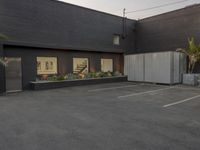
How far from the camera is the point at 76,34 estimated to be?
43.2 feet

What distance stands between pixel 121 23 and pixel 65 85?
8.26 m

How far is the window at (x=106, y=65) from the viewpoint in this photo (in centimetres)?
1540

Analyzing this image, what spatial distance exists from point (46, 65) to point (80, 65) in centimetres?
283

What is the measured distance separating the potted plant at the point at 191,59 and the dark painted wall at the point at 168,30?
2.81 feet

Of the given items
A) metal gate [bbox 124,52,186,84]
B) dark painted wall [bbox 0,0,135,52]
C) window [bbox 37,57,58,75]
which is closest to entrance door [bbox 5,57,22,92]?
dark painted wall [bbox 0,0,135,52]

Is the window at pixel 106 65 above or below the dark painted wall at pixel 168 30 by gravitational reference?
below

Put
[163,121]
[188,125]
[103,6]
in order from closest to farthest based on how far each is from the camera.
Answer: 1. [188,125]
2. [163,121]
3. [103,6]

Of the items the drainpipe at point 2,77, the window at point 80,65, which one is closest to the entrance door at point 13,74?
the drainpipe at point 2,77

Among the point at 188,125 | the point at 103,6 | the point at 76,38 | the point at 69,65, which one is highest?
the point at 103,6

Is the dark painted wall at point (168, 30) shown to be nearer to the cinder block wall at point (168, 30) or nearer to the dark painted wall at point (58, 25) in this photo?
the cinder block wall at point (168, 30)

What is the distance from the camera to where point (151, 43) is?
16.3 m

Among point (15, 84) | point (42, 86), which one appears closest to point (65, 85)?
point (42, 86)

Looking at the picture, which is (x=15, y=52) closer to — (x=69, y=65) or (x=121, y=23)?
(x=69, y=65)

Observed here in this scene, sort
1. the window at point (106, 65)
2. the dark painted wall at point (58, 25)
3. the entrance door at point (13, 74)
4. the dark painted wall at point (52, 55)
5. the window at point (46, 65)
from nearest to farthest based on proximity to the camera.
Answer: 1. the entrance door at point (13, 74)
2. the dark painted wall at point (58, 25)
3. the dark painted wall at point (52, 55)
4. the window at point (46, 65)
5. the window at point (106, 65)
